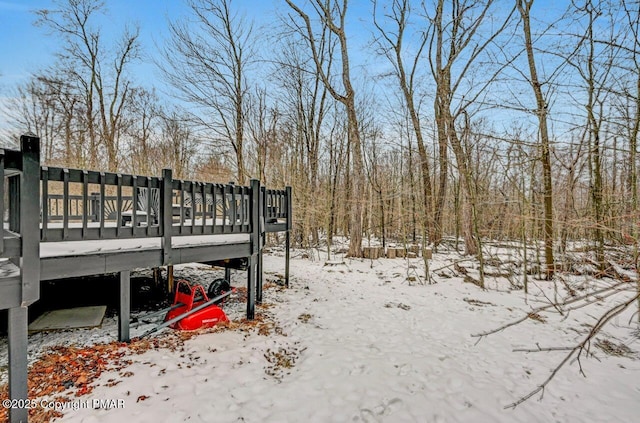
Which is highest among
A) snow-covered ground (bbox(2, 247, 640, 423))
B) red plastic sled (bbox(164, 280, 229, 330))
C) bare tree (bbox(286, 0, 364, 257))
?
bare tree (bbox(286, 0, 364, 257))

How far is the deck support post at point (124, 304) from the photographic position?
343 cm

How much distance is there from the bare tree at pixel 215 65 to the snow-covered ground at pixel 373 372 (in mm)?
8966

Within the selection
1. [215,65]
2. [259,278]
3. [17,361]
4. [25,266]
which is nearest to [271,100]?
[215,65]

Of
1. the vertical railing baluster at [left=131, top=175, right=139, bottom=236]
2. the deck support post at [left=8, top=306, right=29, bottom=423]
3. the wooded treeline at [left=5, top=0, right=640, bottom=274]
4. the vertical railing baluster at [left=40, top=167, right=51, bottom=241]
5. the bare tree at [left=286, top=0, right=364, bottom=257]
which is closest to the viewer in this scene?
the deck support post at [left=8, top=306, right=29, bottom=423]

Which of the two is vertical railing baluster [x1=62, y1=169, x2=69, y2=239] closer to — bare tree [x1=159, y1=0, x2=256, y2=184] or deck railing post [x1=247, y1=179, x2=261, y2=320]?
deck railing post [x1=247, y1=179, x2=261, y2=320]

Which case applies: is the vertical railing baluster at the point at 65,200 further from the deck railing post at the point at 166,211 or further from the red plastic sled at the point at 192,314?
the red plastic sled at the point at 192,314

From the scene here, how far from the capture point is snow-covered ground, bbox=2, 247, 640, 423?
2539mm

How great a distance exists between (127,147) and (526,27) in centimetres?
1558

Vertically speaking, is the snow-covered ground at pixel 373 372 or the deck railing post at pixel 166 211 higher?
the deck railing post at pixel 166 211

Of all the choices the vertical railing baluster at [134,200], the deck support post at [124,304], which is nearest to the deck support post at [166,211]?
the vertical railing baluster at [134,200]

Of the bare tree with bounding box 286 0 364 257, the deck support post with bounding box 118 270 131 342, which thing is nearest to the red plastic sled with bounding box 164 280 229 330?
the deck support post with bounding box 118 270 131 342

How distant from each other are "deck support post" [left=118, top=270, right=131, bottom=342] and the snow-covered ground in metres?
0.46

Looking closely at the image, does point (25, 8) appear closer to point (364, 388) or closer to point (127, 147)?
point (127, 147)

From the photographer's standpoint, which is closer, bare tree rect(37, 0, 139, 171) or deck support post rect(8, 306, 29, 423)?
deck support post rect(8, 306, 29, 423)
